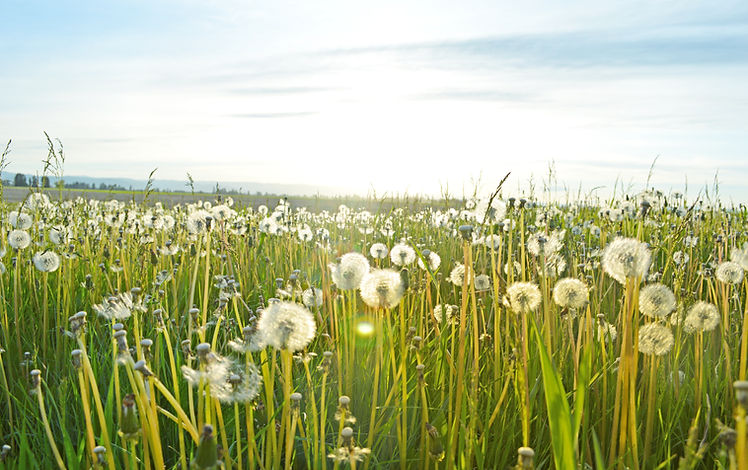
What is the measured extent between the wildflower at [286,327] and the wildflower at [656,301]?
1.05 m

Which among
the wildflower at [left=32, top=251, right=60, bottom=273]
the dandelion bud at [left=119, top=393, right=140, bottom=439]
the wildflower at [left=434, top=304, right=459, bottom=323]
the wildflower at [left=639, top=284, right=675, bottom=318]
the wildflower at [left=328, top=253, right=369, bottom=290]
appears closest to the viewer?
the dandelion bud at [left=119, top=393, right=140, bottom=439]

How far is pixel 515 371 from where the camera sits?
1841mm

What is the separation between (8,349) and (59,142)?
5.97 ft

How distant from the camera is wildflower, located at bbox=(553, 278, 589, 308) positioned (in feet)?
5.91

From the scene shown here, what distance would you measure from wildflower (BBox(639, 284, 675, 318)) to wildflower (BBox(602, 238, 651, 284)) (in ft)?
0.50

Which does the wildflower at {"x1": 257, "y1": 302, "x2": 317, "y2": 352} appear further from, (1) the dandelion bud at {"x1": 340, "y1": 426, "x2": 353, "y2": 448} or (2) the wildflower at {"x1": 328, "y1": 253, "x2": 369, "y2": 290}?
(2) the wildflower at {"x1": 328, "y1": 253, "x2": 369, "y2": 290}

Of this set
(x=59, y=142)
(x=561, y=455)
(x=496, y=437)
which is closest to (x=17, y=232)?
(x=59, y=142)

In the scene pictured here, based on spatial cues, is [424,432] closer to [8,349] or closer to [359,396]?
Answer: [359,396]

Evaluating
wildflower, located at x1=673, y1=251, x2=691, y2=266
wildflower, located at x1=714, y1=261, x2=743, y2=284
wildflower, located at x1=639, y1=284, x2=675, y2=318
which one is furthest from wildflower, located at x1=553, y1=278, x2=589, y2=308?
wildflower, located at x1=673, y1=251, x2=691, y2=266

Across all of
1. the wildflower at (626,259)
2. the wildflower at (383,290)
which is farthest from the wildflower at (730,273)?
the wildflower at (383,290)

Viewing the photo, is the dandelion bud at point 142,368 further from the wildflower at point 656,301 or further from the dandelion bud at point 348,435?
the wildflower at point 656,301

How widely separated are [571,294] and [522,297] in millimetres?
170

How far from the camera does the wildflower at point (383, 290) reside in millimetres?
1577

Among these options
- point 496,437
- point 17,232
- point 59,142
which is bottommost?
point 496,437
